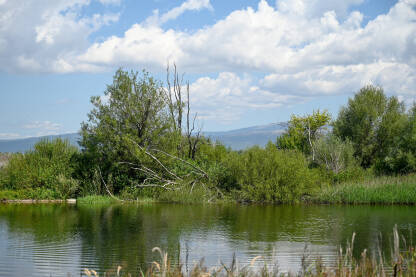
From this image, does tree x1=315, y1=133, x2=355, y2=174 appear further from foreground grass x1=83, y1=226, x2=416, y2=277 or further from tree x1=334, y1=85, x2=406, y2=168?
foreground grass x1=83, y1=226, x2=416, y2=277

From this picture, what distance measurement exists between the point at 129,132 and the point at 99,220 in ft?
25.3

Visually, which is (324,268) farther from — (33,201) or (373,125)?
(373,125)

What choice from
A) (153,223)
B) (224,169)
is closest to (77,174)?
(224,169)

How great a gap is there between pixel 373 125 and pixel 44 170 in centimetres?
2056

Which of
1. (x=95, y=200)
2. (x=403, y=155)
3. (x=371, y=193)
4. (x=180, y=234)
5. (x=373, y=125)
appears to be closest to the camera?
(x=180, y=234)

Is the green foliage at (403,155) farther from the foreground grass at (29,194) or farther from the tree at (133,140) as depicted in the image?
the foreground grass at (29,194)

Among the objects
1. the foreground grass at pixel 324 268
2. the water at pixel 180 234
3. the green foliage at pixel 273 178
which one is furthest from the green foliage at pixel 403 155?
the foreground grass at pixel 324 268

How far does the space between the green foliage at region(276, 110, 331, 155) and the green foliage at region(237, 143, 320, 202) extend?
310 inches

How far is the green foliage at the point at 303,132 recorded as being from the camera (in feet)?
109

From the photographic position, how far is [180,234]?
46.6 ft

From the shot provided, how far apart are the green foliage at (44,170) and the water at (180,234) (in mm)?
2708

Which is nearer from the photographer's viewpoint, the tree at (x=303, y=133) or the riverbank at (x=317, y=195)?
the riverbank at (x=317, y=195)

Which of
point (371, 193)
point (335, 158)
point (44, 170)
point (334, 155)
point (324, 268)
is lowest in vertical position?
point (324, 268)

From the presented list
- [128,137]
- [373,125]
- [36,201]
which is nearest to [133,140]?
[128,137]
